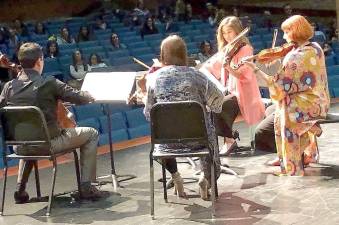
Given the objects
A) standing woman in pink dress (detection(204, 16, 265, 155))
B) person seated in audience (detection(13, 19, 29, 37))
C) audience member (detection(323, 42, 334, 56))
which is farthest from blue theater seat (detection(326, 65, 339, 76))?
person seated in audience (detection(13, 19, 29, 37))

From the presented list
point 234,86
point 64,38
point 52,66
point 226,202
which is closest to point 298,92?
point 234,86

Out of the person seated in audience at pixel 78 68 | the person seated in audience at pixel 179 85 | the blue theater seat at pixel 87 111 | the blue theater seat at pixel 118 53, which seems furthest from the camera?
the blue theater seat at pixel 118 53

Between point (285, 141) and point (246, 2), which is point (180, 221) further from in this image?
point (246, 2)

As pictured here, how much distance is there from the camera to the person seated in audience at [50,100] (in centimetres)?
396

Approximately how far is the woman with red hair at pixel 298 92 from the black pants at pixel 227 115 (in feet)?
2.40

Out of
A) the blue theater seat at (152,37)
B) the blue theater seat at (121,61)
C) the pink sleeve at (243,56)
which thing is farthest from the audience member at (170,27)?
the pink sleeve at (243,56)

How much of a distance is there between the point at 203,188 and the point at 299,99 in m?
0.99

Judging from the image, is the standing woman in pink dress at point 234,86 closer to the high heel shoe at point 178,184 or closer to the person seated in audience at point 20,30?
the high heel shoe at point 178,184

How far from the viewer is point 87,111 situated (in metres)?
7.28

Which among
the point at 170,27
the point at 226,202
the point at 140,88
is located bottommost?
the point at 226,202

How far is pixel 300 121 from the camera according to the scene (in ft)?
14.4

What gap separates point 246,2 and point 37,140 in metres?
11.8

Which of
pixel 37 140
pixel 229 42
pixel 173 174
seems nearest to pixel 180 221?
pixel 173 174

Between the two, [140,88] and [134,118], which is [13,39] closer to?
[134,118]
